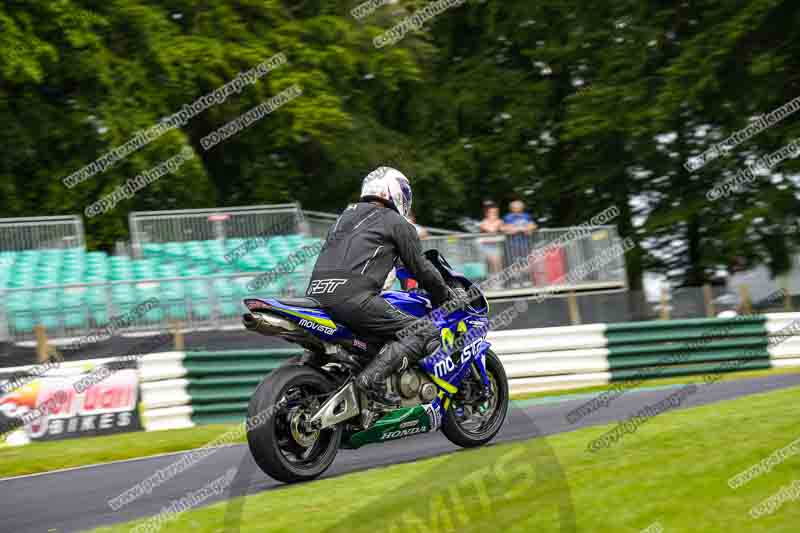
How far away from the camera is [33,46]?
1967cm

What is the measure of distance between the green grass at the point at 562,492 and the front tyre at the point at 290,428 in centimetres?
19

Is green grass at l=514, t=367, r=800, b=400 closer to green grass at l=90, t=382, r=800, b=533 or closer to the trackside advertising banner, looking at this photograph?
the trackside advertising banner

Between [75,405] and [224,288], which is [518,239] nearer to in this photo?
[224,288]

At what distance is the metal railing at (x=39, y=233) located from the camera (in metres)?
16.1

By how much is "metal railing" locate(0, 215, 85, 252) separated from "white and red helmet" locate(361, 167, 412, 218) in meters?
9.83

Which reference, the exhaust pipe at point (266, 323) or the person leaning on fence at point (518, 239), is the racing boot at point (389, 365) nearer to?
the exhaust pipe at point (266, 323)

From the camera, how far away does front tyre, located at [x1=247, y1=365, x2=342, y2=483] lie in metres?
6.66

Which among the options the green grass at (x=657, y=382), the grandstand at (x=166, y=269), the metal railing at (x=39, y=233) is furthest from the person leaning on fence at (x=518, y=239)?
the metal railing at (x=39, y=233)

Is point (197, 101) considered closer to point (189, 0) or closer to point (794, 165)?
point (189, 0)

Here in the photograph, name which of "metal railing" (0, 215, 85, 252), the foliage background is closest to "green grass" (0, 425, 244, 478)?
"metal railing" (0, 215, 85, 252)

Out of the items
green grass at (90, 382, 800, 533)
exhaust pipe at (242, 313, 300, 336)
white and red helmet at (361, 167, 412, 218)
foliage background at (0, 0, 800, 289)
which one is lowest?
green grass at (90, 382, 800, 533)

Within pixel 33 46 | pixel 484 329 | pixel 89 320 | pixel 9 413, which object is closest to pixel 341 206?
pixel 33 46

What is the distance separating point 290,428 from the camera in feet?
22.6

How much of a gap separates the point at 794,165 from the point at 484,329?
56.5ft
